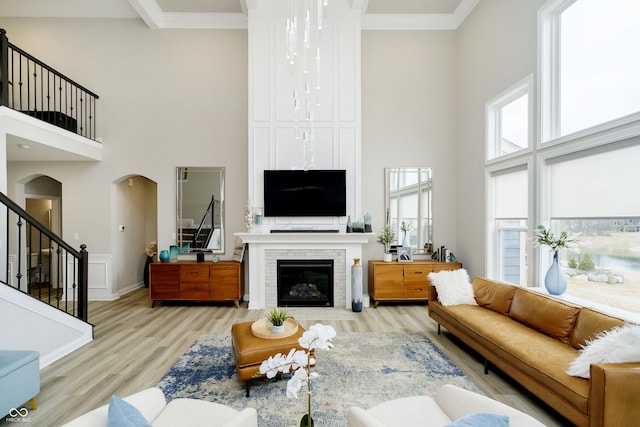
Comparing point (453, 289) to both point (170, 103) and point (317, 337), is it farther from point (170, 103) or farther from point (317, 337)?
point (170, 103)

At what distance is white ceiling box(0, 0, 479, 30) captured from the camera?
517 centimetres

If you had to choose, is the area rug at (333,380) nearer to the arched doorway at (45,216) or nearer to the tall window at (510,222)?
the tall window at (510,222)

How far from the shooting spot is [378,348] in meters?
3.37

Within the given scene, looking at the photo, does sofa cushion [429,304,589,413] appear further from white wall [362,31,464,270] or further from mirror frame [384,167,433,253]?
white wall [362,31,464,270]

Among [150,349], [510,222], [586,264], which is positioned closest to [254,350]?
[150,349]

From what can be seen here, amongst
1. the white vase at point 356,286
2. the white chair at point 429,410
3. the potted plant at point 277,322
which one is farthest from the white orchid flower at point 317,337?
the white vase at point 356,286

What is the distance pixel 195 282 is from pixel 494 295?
4363mm

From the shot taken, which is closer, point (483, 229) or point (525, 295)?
point (525, 295)

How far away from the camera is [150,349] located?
11.2 ft

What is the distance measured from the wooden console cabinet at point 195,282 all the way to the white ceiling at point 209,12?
432 cm

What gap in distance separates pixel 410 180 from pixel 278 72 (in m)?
3.02

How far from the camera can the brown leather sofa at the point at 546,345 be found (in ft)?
5.50

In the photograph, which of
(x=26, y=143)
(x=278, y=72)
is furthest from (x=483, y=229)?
(x=26, y=143)

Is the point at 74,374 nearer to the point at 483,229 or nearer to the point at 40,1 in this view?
the point at 483,229
